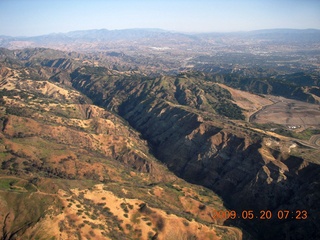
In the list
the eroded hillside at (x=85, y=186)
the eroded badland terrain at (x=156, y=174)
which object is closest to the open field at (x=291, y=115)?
the eroded badland terrain at (x=156, y=174)

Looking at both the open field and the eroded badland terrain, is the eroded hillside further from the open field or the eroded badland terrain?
the open field

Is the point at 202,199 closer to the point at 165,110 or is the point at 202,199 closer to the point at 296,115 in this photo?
the point at 165,110

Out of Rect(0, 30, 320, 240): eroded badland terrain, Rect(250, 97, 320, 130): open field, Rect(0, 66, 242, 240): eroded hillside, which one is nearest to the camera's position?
Rect(0, 66, 242, 240): eroded hillside

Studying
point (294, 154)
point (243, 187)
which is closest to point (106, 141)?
point (243, 187)

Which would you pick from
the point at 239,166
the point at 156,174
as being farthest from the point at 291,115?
the point at 156,174

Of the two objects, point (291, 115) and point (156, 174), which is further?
point (291, 115)
